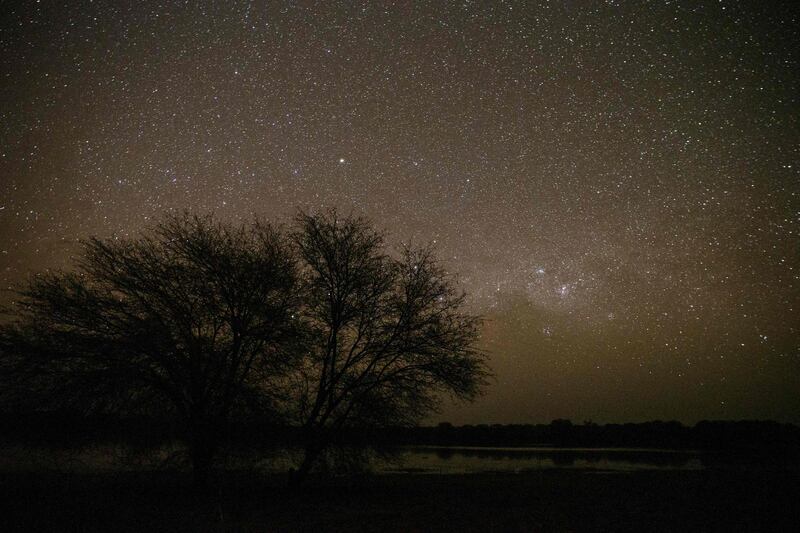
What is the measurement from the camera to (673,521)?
35.8 feet

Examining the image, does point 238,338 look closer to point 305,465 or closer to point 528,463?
point 305,465

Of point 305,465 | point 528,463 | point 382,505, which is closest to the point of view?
point 382,505

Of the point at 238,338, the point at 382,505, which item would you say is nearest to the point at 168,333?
the point at 238,338

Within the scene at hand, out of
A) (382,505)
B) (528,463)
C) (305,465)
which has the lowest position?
(528,463)

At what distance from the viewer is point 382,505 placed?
13.3 metres

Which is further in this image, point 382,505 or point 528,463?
point 528,463

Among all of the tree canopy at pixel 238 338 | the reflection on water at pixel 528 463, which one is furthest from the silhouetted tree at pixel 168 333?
the reflection on water at pixel 528 463

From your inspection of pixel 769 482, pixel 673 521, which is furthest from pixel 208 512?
pixel 769 482

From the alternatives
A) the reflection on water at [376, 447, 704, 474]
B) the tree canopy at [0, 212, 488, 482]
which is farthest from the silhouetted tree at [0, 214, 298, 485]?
the reflection on water at [376, 447, 704, 474]

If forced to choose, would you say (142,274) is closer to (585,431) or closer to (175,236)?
(175,236)

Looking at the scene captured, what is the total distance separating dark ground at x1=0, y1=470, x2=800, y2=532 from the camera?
10.1 meters

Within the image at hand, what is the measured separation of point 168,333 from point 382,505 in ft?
26.1

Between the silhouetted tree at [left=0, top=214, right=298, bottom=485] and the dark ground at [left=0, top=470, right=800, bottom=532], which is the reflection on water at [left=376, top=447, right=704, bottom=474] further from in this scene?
the silhouetted tree at [left=0, top=214, right=298, bottom=485]

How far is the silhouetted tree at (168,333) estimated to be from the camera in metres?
12.8
